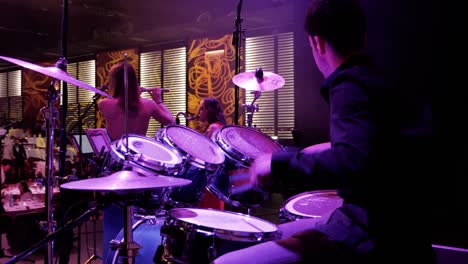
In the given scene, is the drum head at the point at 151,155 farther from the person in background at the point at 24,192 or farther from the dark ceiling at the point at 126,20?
the dark ceiling at the point at 126,20

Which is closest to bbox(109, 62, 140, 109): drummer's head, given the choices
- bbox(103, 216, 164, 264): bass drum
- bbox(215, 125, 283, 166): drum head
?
bbox(215, 125, 283, 166): drum head

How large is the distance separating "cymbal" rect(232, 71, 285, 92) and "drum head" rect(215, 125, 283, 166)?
160 cm

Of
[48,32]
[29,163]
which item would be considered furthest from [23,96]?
[29,163]

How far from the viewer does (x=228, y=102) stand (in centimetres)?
882

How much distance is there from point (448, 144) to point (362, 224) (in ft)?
1.13

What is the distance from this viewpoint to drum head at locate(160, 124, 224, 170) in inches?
92.4

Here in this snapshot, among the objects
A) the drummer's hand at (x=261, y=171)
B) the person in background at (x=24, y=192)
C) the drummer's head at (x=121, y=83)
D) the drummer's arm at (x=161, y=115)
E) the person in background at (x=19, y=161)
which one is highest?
the drummer's head at (x=121, y=83)

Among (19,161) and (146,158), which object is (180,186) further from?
(19,161)

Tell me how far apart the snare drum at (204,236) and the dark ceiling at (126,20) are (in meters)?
5.52

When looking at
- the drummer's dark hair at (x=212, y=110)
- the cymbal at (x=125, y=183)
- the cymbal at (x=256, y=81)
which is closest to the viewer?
the cymbal at (x=125, y=183)

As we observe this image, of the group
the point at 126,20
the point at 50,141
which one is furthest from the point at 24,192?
the point at 126,20

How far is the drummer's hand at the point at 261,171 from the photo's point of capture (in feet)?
4.31

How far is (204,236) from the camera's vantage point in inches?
70.7

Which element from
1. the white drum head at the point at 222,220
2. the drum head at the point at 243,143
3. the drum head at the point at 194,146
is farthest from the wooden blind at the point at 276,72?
the white drum head at the point at 222,220
